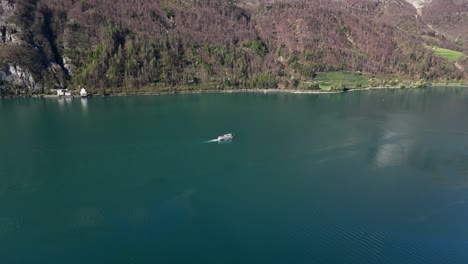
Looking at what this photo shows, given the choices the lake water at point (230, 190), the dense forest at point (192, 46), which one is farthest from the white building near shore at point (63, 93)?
the lake water at point (230, 190)

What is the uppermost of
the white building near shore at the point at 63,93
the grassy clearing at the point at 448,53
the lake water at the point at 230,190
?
the grassy clearing at the point at 448,53

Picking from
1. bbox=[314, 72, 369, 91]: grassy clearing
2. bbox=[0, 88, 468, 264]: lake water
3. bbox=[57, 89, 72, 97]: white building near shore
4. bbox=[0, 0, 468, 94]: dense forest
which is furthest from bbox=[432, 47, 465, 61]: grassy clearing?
bbox=[57, 89, 72, 97]: white building near shore

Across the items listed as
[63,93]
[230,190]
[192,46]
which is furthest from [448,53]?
[63,93]

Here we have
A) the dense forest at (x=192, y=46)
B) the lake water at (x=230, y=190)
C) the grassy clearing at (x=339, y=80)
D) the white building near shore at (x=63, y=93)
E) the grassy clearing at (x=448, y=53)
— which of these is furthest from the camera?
the grassy clearing at (x=448, y=53)

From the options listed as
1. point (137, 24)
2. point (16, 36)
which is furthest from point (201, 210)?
point (137, 24)

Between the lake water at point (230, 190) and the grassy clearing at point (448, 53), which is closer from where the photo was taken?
the lake water at point (230, 190)

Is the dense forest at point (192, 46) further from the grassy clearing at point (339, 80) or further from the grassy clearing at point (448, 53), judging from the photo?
the grassy clearing at point (448, 53)

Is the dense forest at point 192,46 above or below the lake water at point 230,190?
above
